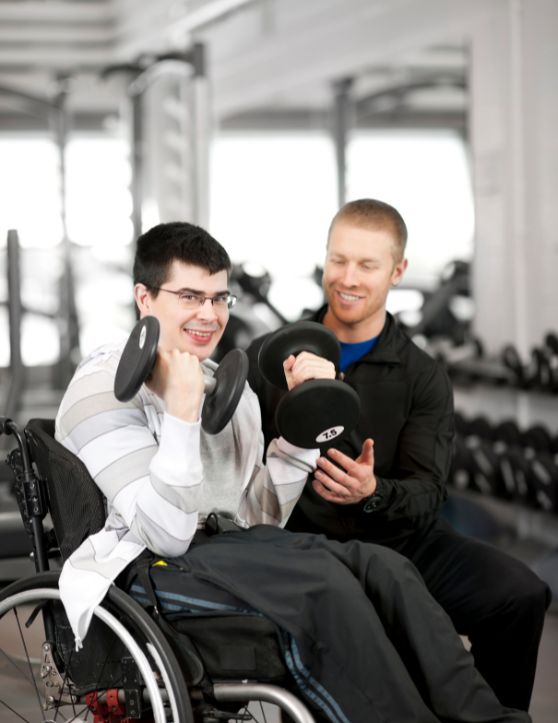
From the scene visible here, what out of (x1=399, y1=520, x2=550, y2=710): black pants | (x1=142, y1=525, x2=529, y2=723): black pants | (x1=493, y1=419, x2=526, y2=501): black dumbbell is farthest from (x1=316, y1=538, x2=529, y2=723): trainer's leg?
(x1=493, y1=419, x2=526, y2=501): black dumbbell

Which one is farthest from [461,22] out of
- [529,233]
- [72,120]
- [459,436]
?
[72,120]

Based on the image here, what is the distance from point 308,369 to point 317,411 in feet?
0.33

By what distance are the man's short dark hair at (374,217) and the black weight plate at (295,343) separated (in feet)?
1.31

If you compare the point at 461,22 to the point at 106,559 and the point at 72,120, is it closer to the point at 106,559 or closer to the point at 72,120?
the point at 106,559

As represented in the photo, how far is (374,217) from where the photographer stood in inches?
94.8

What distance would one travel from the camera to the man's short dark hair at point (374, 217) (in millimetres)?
2406

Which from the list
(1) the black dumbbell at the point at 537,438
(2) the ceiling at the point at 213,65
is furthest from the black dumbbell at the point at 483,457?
(2) the ceiling at the point at 213,65

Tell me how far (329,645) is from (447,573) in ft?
2.06

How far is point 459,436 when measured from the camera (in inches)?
189

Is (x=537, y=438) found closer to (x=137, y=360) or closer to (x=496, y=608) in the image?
(x=496, y=608)

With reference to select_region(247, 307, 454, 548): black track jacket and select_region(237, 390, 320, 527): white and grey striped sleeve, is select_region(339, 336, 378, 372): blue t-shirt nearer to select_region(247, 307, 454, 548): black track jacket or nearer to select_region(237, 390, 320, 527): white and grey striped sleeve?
select_region(247, 307, 454, 548): black track jacket

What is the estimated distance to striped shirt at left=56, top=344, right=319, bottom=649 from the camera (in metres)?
1.71

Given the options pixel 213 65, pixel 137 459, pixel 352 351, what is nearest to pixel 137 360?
pixel 137 459

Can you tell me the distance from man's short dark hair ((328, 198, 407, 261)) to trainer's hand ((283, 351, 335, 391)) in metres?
0.49
